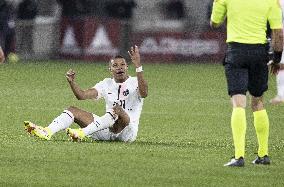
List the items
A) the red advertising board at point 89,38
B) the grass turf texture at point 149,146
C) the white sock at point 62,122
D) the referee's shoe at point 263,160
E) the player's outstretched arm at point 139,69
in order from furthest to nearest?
the red advertising board at point 89,38 < the white sock at point 62,122 < the player's outstretched arm at point 139,69 < the referee's shoe at point 263,160 < the grass turf texture at point 149,146

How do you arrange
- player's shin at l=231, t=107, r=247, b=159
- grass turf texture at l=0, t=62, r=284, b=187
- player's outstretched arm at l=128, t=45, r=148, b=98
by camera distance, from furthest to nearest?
player's outstretched arm at l=128, t=45, r=148, b=98 < player's shin at l=231, t=107, r=247, b=159 < grass turf texture at l=0, t=62, r=284, b=187

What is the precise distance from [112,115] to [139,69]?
2.22 ft

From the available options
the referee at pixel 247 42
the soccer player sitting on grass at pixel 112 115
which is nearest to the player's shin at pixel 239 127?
the referee at pixel 247 42

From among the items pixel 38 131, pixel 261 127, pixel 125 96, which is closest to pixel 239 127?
pixel 261 127

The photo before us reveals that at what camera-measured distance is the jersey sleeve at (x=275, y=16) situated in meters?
13.5

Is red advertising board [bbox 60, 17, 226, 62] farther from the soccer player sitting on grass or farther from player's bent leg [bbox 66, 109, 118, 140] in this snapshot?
player's bent leg [bbox 66, 109, 118, 140]

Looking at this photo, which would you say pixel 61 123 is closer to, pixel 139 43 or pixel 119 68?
pixel 119 68

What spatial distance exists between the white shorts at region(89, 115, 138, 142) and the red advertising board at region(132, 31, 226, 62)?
17074mm

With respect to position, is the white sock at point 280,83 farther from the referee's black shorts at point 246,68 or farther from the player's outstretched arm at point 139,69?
the referee's black shorts at point 246,68

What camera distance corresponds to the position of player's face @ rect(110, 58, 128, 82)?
1558 cm

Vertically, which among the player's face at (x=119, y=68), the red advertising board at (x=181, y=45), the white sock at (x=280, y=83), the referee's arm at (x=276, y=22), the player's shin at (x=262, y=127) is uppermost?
the referee's arm at (x=276, y=22)

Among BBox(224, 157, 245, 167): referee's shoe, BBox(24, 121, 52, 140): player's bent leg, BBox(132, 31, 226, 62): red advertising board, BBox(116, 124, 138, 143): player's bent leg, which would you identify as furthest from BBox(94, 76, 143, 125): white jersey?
BBox(132, 31, 226, 62): red advertising board

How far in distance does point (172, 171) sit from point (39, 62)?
19.6 metres

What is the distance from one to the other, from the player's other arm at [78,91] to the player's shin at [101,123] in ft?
1.20
